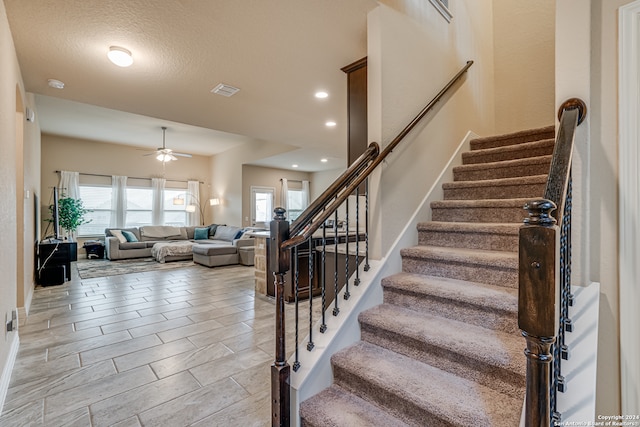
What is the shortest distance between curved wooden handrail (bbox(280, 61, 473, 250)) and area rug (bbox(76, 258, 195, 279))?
5.92 metres

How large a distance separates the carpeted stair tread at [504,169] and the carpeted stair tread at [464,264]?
0.95m

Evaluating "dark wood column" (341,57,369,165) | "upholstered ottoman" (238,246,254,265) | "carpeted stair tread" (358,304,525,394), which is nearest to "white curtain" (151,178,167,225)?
"upholstered ottoman" (238,246,254,265)

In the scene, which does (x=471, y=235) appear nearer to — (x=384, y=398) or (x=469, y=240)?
(x=469, y=240)

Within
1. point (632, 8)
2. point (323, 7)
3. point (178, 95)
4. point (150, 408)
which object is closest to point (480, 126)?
point (632, 8)

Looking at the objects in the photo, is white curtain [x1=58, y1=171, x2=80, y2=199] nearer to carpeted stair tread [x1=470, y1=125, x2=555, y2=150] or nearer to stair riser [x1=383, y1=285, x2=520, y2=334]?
stair riser [x1=383, y1=285, x2=520, y2=334]

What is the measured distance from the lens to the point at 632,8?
1.53m

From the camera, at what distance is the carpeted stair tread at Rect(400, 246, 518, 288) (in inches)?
71.9

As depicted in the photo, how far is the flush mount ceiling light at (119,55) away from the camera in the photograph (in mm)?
2697

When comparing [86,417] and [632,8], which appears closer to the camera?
[632,8]

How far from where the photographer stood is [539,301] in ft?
A: 2.62

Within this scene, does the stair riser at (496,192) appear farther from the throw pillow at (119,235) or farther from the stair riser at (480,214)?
the throw pillow at (119,235)

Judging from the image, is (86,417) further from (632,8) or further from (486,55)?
(486,55)

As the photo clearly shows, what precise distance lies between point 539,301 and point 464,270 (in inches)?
49.8

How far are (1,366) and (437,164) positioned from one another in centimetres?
368
